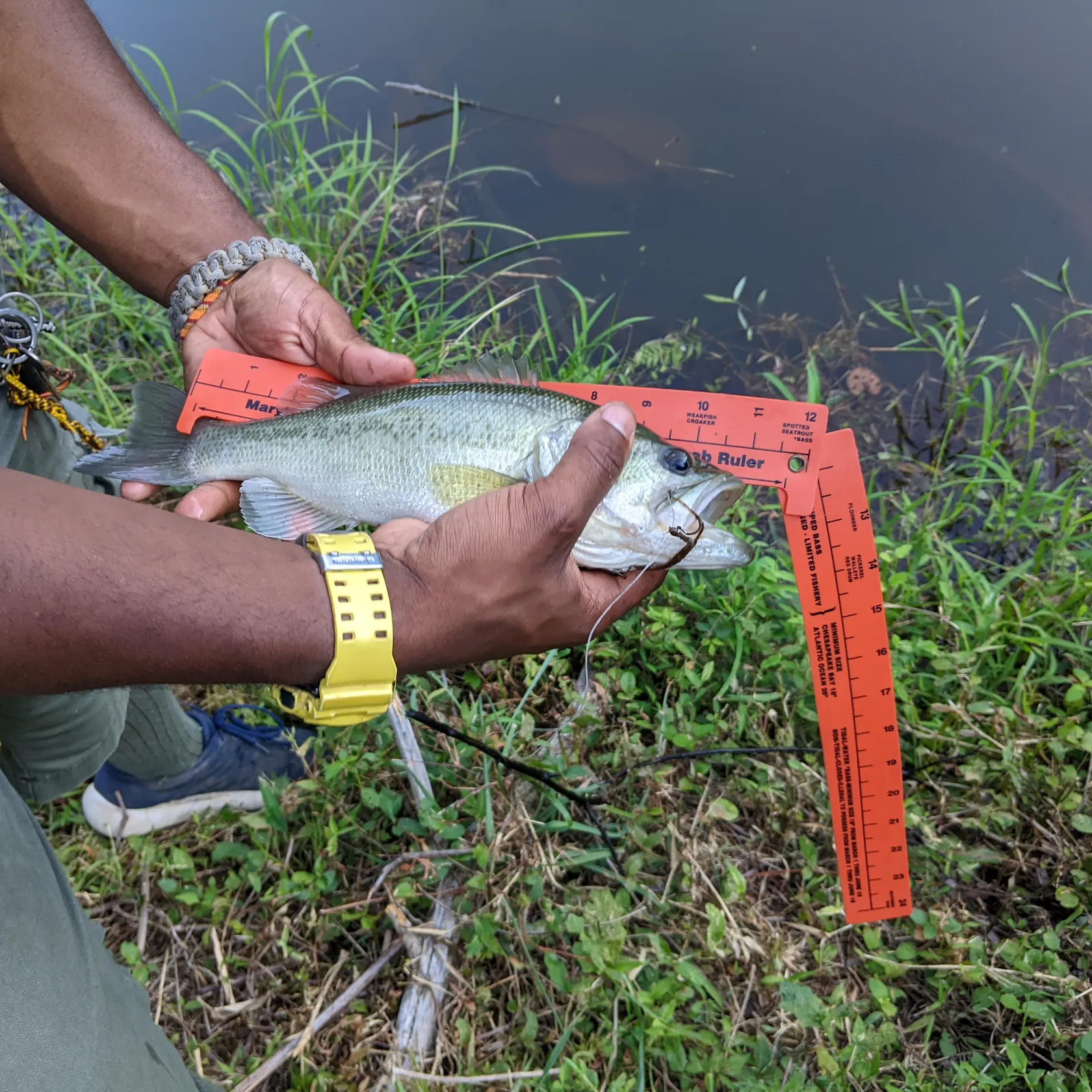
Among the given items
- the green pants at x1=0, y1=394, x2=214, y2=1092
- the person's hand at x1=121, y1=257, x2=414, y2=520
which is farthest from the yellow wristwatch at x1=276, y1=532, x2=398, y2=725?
the person's hand at x1=121, y1=257, x2=414, y2=520

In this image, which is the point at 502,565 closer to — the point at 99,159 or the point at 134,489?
the point at 134,489

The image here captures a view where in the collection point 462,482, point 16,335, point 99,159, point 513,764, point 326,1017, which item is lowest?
point 326,1017

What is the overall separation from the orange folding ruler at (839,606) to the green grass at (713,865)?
0.25 m

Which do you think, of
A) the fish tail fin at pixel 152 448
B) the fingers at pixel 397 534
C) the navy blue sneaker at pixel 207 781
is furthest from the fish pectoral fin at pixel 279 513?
the navy blue sneaker at pixel 207 781

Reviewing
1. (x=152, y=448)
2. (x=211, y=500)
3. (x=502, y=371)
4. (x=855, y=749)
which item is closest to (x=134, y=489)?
(x=152, y=448)

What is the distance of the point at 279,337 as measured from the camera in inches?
117

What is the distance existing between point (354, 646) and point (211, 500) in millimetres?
1378

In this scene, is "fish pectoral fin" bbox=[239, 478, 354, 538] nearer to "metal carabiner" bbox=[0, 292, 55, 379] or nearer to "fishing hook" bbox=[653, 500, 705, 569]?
"metal carabiner" bbox=[0, 292, 55, 379]

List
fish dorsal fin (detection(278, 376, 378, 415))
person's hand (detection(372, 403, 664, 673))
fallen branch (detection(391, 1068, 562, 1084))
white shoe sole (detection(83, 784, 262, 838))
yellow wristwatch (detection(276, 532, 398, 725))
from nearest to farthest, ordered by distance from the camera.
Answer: yellow wristwatch (detection(276, 532, 398, 725)) → person's hand (detection(372, 403, 664, 673)) → fallen branch (detection(391, 1068, 562, 1084)) → fish dorsal fin (detection(278, 376, 378, 415)) → white shoe sole (detection(83, 784, 262, 838))

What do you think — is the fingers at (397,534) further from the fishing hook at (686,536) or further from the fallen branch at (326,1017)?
the fallen branch at (326,1017)

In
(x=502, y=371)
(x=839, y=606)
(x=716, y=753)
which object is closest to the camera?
(x=839, y=606)

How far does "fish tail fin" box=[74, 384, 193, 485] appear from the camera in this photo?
2.75 m

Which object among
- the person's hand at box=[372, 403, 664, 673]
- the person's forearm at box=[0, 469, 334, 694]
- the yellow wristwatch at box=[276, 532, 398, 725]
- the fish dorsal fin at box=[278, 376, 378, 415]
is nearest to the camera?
the person's forearm at box=[0, 469, 334, 694]

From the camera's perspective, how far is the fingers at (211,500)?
2793 mm
